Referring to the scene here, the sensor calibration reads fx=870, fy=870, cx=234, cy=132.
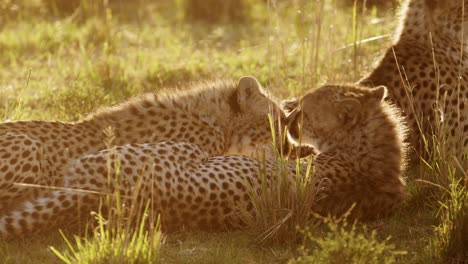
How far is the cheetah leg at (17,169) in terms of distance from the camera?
3979 millimetres

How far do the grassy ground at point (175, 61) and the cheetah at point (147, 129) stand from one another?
0.88 ft

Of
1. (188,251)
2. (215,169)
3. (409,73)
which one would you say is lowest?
(188,251)

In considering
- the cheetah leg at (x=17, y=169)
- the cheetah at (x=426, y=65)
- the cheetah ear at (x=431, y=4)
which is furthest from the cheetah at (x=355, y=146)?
the cheetah leg at (x=17, y=169)

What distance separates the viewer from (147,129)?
181 inches

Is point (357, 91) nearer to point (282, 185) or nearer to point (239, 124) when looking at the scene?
point (239, 124)

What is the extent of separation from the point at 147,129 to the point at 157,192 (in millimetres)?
803

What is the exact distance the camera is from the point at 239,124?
4.86m

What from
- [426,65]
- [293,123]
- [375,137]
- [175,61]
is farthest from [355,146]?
[175,61]

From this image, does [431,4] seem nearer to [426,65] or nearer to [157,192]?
[426,65]

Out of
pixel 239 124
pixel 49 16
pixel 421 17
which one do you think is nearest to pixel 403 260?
pixel 239 124

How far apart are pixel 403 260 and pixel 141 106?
1.77 meters

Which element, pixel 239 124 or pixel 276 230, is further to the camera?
pixel 239 124

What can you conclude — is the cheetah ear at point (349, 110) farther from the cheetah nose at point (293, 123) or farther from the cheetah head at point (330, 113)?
the cheetah nose at point (293, 123)

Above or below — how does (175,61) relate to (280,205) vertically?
above
